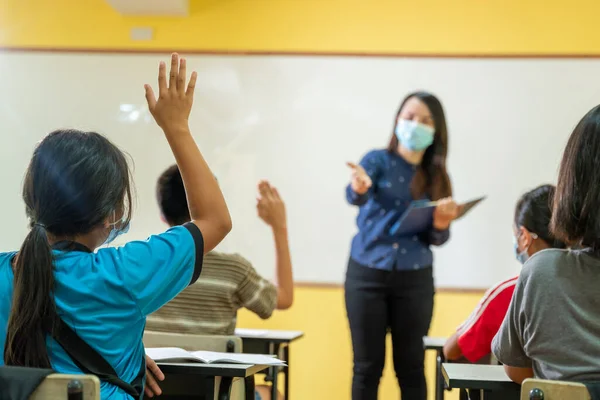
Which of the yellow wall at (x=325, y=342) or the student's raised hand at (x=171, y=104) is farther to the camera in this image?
the yellow wall at (x=325, y=342)

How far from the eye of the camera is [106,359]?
1.26 metres

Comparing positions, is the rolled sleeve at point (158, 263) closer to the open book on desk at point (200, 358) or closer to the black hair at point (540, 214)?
the open book on desk at point (200, 358)

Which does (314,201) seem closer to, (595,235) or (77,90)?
(77,90)

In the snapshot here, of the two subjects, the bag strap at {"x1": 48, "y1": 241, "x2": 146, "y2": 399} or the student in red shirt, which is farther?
the student in red shirt

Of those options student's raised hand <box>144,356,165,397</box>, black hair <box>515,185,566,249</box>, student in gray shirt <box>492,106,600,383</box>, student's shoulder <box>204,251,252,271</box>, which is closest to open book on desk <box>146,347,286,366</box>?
student's raised hand <box>144,356,165,397</box>

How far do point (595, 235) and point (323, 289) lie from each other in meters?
2.90

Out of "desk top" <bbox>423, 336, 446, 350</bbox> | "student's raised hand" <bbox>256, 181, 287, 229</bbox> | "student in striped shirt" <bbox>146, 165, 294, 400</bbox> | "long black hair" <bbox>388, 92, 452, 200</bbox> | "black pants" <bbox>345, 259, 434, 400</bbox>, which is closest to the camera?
"student in striped shirt" <bbox>146, 165, 294, 400</bbox>

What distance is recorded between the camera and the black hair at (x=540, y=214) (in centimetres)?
200

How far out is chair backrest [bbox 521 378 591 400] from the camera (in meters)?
1.19

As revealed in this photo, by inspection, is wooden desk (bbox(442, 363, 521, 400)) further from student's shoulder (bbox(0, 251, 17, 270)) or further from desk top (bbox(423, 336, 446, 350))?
student's shoulder (bbox(0, 251, 17, 270))

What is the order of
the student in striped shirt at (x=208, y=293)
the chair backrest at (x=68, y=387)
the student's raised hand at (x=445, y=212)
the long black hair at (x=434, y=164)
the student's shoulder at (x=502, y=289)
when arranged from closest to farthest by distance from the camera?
1. the chair backrest at (x=68, y=387)
2. the student's shoulder at (x=502, y=289)
3. the student in striped shirt at (x=208, y=293)
4. the student's raised hand at (x=445, y=212)
5. the long black hair at (x=434, y=164)

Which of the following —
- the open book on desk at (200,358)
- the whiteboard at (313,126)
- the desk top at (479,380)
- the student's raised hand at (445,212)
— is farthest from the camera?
the whiteboard at (313,126)

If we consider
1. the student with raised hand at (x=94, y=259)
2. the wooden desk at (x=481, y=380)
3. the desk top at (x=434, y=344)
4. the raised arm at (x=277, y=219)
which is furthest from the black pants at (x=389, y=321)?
the student with raised hand at (x=94, y=259)

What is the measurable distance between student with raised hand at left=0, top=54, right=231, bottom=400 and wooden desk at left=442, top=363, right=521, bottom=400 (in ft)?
2.01
